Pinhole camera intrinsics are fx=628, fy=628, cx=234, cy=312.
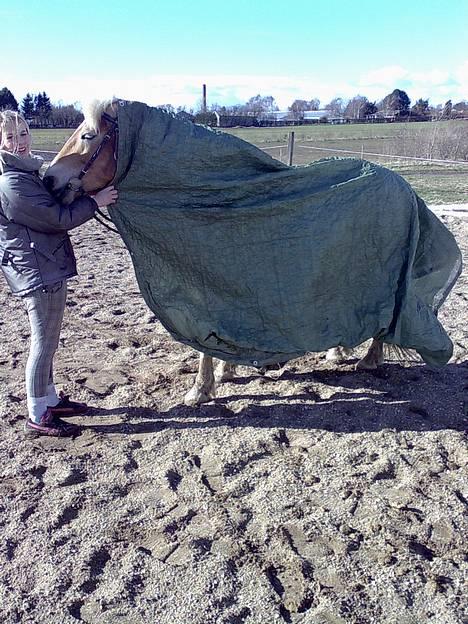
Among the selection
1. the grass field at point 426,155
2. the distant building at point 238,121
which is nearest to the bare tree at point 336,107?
the distant building at point 238,121

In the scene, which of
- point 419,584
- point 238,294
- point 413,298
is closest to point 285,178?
point 238,294

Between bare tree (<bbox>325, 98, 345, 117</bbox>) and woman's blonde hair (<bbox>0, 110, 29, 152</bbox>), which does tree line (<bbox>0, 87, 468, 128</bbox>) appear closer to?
bare tree (<bbox>325, 98, 345, 117</bbox>)

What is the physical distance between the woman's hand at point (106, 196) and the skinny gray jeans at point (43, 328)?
1.50 ft

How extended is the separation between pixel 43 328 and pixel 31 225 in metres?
0.55

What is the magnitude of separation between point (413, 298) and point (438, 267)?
1.53 ft

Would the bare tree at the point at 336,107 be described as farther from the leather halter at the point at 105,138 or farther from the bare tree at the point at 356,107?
the leather halter at the point at 105,138

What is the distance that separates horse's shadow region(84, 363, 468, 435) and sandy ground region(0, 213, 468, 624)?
0.01 meters

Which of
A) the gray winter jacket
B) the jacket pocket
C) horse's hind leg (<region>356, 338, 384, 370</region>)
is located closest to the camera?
the gray winter jacket

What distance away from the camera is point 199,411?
12.0 ft

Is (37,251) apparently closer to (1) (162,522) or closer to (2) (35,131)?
(1) (162,522)

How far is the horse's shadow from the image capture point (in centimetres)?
351

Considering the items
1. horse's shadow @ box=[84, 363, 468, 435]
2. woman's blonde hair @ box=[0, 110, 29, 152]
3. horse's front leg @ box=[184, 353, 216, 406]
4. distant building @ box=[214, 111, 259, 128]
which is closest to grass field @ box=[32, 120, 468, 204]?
distant building @ box=[214, 111, 259, 128]

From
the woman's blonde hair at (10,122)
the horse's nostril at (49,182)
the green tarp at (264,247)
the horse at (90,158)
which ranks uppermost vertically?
the woman's blonde hair at (10,122)

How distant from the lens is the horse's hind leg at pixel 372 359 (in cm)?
425
